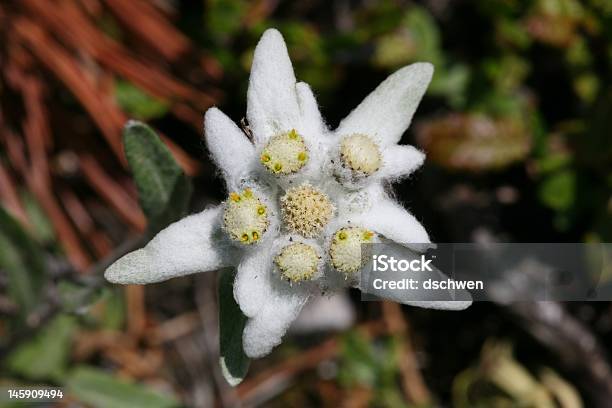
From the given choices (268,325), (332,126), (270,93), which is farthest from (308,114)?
(332,126)

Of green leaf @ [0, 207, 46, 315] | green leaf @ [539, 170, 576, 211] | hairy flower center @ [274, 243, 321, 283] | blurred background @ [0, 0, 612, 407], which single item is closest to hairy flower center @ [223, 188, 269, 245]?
hairy flower center @ [274, 243, 321, 283]

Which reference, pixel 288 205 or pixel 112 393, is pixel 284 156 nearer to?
pixel 288 205

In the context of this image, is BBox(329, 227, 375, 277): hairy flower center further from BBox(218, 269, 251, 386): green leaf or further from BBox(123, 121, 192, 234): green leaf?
BBox(123, 121, 192, 234): green leaf

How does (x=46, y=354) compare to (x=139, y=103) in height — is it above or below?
below

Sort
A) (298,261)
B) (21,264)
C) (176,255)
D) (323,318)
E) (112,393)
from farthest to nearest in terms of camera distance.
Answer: (323,318), (112,393), (21,264), (176,255), (298,261)

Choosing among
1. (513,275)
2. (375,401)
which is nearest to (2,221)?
(375,401)

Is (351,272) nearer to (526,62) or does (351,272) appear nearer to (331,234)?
(331,234)
